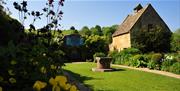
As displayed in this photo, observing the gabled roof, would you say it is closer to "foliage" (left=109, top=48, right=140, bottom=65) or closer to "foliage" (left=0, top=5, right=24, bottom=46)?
"foliage" (left=109, top=48, right=140, bottom=65)

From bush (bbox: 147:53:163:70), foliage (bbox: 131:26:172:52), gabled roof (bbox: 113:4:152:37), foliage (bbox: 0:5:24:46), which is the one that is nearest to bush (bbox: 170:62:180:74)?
bush (bbox: 147:53:163:70)

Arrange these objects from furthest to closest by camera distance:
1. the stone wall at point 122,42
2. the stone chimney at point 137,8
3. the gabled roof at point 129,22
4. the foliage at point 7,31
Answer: the stone chimney at point 137,8 → the stone wall at point 122,42 → the gabled roof at point 129,22 → the foliage at point 7,31

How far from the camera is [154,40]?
39.8m

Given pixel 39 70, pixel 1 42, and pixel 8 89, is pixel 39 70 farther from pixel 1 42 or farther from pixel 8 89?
pixel 1 42

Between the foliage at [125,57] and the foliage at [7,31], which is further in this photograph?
the foliage at [125,57]

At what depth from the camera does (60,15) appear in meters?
8.63

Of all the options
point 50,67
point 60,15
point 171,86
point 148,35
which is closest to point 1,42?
point 60,15

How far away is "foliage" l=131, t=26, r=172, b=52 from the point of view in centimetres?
3962

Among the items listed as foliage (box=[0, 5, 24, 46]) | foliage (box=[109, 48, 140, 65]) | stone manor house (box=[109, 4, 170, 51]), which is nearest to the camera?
foliage (box=[0, 5, 24, 46])

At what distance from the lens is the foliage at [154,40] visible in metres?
39.6

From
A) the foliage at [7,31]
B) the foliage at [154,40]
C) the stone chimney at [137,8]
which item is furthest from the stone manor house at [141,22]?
the foliage at [7,31]

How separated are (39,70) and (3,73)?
0.50 m

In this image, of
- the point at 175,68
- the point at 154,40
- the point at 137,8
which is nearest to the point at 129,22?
the point at 137,8

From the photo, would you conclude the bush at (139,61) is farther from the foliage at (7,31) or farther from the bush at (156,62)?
the foliage at (7,31)
